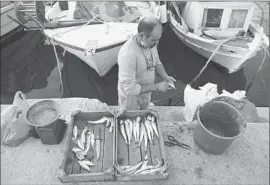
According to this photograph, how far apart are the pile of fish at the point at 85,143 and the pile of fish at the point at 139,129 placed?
8.8 inches

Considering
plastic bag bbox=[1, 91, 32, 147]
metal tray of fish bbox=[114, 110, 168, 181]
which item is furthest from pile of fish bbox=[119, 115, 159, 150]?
plastic bag bbox=[1, 91, 32, 147]

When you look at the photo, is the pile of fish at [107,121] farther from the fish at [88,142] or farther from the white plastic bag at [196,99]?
the white plastic bag at [196,99]

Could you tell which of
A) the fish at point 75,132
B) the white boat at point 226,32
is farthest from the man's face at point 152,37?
the white boat at point 226,32

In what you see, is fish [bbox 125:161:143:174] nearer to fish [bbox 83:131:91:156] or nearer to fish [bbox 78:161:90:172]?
fish [bbox 78:161:90:172]

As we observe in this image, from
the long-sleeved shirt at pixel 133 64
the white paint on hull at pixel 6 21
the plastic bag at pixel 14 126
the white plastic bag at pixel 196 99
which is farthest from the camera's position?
the white paint on hull at pixel 6 21

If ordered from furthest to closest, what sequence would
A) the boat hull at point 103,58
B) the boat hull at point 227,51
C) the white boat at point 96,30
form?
the boat hull at point 227,51
the boat hull at point 103,58
the white boat at point 96,30

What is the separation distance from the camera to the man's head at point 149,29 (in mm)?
2643

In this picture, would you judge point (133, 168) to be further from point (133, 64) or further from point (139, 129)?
point (133, 64)

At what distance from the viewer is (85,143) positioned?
9.14 feet

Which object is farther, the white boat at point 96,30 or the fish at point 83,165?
the white boat at point 96,30

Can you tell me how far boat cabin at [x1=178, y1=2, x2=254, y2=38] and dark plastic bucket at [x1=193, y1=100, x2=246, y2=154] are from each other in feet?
20.4

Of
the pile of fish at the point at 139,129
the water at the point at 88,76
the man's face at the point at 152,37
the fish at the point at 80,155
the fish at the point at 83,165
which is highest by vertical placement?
the man's face at the point at 152,37

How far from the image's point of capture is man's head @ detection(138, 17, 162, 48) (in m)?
2.64

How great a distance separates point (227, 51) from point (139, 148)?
21.3 ft
